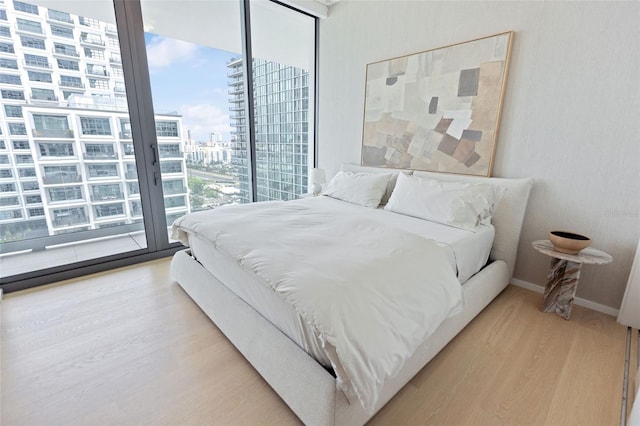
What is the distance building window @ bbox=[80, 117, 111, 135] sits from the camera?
2.46 meters

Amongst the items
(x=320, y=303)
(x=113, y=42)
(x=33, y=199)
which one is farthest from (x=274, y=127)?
(x=320, y=303)

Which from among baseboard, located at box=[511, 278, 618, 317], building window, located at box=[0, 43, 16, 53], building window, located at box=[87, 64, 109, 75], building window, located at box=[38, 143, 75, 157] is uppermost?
building window, located at box=[0, 43, 16, 53]


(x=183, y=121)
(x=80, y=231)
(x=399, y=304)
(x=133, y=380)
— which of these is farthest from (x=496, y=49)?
(x=80, y=231)

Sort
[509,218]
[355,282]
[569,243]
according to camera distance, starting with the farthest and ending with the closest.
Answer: [509,218] → [569,243] → [355,282]

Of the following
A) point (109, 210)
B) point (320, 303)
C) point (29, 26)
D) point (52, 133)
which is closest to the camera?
point (320, 303)

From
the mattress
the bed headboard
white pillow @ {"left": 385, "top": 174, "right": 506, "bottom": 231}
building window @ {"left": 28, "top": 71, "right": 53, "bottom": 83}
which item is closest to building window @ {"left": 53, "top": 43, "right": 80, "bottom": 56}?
building window @ {"left": 28, "top": 71, "right": 53, "bottom": 83}

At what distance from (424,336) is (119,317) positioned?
6.54ft

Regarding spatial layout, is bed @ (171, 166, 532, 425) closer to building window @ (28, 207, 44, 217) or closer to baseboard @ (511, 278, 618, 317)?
baseboard @ (511, 278, 618, 317)

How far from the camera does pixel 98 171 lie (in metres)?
2.58

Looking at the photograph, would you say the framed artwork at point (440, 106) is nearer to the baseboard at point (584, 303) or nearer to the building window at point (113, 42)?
the baseboard at point (584, 303)

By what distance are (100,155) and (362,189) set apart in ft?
8.23

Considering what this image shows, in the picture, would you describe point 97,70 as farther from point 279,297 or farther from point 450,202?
point 450,202

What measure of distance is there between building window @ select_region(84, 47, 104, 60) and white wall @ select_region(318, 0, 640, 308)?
2933 millimetres

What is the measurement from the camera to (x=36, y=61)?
2182 millimetres
